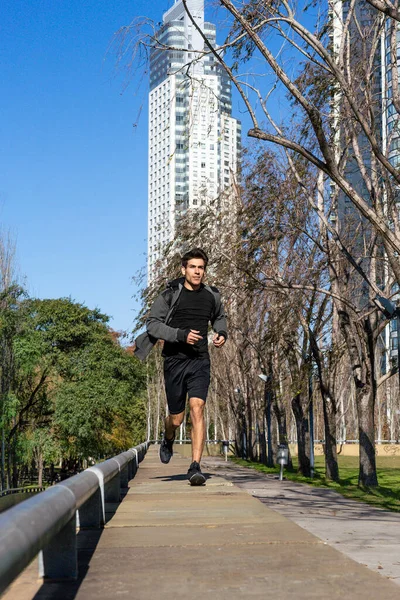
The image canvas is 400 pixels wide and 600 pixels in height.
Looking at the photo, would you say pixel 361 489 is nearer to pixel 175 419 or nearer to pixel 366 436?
pixel 366 436

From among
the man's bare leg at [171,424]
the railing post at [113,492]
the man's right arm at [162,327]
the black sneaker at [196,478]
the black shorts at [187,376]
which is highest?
the man's right arm at [162,327]

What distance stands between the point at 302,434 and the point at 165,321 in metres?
21.4

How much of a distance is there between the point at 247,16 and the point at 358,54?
216 inches

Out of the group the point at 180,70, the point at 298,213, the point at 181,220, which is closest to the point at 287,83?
the point at 180,70

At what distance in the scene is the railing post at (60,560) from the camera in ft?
11.9

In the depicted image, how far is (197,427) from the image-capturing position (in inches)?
338

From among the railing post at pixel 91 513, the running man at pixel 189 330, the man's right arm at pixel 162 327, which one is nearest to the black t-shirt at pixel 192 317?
the running man at pixel 189 330

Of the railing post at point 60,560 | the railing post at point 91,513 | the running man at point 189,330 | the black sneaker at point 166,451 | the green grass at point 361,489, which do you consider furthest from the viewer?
the green grass at point 361,489

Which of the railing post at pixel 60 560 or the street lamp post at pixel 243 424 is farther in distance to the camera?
the street lamp post at pixel 243 424

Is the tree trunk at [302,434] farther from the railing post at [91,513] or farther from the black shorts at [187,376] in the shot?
the railing post at [91,513]

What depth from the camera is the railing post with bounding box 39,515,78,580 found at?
11.9ft

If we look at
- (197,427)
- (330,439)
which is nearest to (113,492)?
(197,427)

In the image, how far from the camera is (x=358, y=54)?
680 inches

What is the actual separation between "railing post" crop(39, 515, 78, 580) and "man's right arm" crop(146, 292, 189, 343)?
4.52 meters
